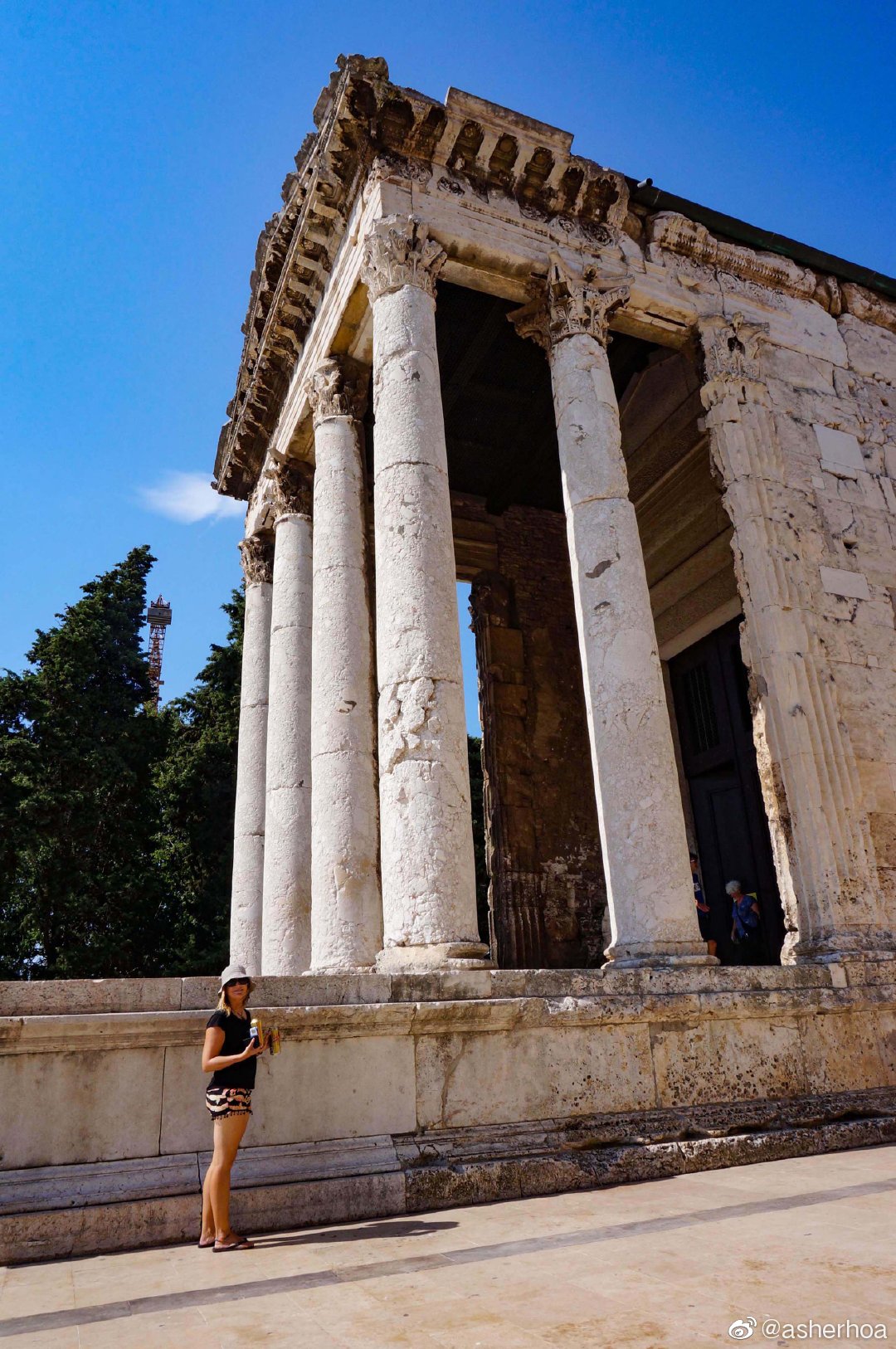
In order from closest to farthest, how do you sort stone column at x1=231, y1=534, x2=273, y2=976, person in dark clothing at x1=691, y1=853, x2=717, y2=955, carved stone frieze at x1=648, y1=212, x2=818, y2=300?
carved stone frieze at x1=648, y1=212, x2=818, y2=300
person in dark clothing at x1=691, y1=853, x2=717, y2=955
stone column at x1=231, y1=534, x2=273, y2=976

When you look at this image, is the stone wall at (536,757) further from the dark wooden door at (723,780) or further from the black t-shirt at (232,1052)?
the black t-shirt at (232,1052)

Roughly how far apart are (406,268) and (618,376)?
535 cm

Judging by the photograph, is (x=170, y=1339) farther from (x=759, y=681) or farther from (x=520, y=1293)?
(x=759, y=681)

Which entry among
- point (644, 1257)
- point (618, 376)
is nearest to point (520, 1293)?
point (644, 1257)

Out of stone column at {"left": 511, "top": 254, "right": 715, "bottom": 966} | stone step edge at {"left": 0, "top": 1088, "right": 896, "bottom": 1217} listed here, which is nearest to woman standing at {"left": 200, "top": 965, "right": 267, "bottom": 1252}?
stone step edge at {"left": 0, "top": 1088, "right": 896, "bottom": 1217}

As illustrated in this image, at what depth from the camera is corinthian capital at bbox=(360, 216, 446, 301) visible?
8445 millimetres

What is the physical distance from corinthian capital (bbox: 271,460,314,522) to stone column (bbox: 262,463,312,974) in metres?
0.01

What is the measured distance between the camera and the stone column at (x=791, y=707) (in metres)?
7.90

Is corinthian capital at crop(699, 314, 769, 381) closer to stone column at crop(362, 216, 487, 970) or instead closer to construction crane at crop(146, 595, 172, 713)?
stone column at crop(362, 216, 487, 970)

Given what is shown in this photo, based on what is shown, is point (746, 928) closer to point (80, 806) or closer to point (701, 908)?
point (701, 908)

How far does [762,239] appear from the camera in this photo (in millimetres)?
11031

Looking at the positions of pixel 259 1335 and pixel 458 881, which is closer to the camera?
pixel 259 1335

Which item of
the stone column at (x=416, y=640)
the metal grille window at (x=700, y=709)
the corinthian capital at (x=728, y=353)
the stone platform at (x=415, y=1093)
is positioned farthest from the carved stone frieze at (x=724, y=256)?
the stone platform at (x=415, y=1093)

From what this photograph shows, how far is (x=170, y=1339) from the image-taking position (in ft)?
9.47
